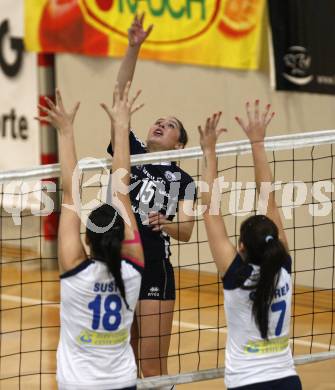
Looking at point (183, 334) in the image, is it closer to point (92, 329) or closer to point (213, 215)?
point (213, 215)

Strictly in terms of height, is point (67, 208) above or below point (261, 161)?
below

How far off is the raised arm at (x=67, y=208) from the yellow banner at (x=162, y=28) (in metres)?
5.29

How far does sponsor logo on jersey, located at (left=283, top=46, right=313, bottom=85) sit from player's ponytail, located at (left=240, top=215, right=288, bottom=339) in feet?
16.9

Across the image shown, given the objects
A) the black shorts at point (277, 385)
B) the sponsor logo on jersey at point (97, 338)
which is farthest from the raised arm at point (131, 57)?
the black shorts at point (277, 385)

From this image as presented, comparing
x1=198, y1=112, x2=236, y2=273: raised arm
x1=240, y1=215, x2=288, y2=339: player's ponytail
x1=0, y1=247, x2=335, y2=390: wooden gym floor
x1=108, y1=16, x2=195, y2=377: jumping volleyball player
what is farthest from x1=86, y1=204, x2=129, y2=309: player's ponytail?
x1=0, y1=247, x2=335, y2=390: wooden gym floor

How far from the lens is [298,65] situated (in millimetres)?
9797

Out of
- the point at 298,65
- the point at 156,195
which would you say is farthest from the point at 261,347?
the point at 298,65

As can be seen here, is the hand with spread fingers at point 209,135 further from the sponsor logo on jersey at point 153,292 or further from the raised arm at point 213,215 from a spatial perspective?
the sponsor logo on jersey at point 153,292

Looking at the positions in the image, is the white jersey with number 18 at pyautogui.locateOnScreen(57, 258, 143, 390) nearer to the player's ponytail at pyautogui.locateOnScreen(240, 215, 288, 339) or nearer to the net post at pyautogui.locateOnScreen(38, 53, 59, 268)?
the player's ponytail at pyautogui.locateOnScreen(240, 215, 288, 339)

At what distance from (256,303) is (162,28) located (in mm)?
6113

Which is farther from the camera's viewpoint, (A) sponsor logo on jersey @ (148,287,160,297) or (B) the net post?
(B) the net post

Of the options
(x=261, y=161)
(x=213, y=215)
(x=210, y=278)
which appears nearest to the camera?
(x=213, y=215)

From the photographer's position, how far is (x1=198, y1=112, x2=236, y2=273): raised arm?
4.88 meters

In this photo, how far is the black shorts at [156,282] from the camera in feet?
19.6
